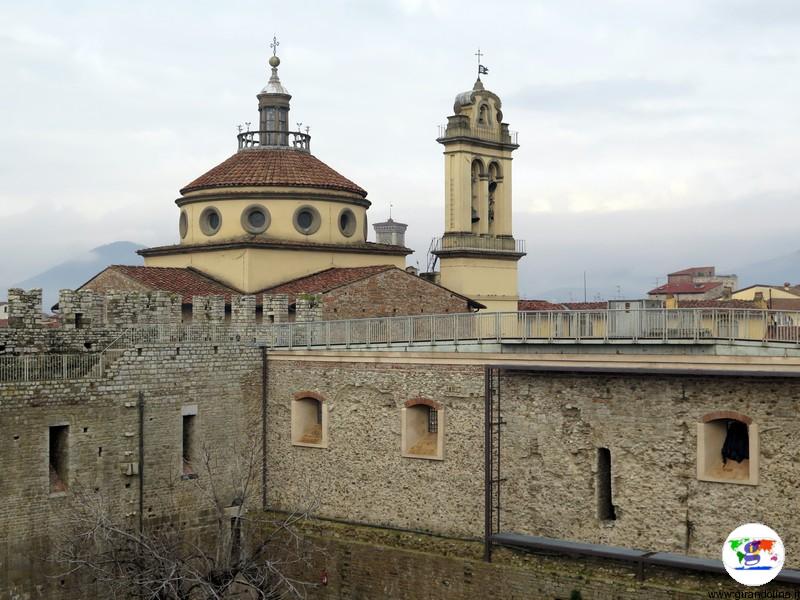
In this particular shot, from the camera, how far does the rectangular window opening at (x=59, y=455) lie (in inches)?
1023

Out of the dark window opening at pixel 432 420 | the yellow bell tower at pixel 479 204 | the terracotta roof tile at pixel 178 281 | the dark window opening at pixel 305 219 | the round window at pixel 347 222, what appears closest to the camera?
the dark window opening at pixel 432 420

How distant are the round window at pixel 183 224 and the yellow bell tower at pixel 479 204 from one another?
9.36 metres

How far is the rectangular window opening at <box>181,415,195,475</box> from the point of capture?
28812 mm

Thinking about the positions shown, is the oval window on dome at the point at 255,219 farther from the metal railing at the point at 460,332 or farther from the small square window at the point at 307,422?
the small square window at the point at 307,422

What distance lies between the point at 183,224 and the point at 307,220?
16.2 feet

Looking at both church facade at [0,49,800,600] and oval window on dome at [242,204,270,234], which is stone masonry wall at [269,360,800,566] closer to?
church facade at [0,49,800,600]

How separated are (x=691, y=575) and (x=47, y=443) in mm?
13733

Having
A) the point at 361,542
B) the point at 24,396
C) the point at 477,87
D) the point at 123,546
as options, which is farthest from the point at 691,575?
the point at 477,87

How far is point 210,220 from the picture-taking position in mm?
41000

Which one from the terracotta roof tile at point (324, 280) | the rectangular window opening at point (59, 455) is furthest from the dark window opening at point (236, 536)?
the terracotta roof tile at point (324, 280)

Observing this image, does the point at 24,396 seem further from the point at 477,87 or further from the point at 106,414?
the point at 477,87

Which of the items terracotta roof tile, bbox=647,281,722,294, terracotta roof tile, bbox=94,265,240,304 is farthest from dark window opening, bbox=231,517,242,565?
terracotta roof tile, bbox=647,281,722,294

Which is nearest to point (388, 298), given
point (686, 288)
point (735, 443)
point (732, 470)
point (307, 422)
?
point (307, 422)

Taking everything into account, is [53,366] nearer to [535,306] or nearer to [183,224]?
[183,224]
